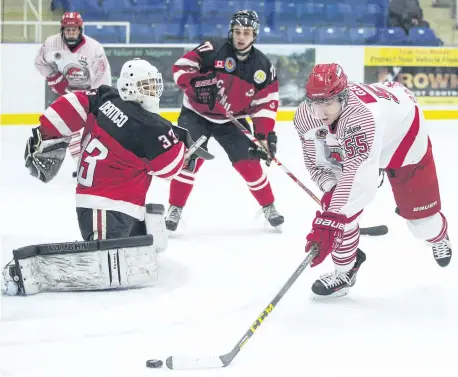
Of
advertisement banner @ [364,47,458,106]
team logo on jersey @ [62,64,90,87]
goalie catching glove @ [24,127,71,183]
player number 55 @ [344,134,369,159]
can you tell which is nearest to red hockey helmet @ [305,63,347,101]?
player number 55 @ [344,134,369,159]

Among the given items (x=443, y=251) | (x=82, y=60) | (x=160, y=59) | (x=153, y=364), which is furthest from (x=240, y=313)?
(x=160, y=59)

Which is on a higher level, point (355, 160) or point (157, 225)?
point (355, 160)

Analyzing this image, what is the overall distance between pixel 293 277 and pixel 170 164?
0.75m

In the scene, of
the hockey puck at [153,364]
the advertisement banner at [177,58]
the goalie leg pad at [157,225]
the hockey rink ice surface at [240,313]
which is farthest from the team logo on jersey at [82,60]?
the hockey puck at [153,364]

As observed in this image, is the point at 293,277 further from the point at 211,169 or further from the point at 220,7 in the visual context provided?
the point at 220,7

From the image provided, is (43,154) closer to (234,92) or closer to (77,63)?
(234,92)

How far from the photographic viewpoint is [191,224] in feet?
14.8

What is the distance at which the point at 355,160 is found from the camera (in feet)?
9.12

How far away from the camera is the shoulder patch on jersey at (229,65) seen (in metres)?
4.46

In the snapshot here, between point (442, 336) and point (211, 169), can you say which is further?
point (211, 169)

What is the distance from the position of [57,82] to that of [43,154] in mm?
2788

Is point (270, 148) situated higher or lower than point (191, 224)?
higher

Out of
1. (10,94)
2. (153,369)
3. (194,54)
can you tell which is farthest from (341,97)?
(10,94)

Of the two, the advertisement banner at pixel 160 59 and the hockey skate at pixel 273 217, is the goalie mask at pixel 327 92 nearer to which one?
the hockey skate at pixel 273 217
